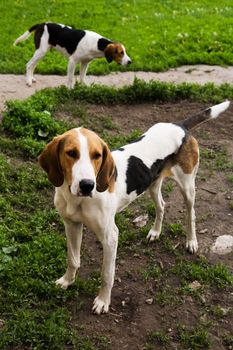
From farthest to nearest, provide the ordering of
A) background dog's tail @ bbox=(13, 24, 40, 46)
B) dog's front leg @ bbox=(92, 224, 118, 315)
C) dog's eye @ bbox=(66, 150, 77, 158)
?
background dog's tail @ bbox=(13, 24, 40, 46)
dog's front leg @ bbox=(92, 224, 118, 315)
dog's eye @ bbox=(66, 150, 77, 158)

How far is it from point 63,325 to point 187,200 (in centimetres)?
180

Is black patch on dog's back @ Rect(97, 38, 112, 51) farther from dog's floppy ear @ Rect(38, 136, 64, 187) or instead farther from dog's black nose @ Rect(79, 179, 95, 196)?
dog's black nose @ Rect(79, 179, 95, 196)

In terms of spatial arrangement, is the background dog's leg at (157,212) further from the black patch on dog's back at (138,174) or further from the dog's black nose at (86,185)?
the dog's black nose at (86,185)

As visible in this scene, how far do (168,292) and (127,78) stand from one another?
552 centimetres

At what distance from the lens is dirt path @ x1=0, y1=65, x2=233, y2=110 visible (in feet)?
31.3

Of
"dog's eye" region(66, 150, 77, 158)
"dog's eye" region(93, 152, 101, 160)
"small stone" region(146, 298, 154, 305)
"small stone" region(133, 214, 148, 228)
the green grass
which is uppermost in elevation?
"dog's eye" region(66, 150, 77, 158)

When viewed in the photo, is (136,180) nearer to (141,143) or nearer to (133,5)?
(141,143)

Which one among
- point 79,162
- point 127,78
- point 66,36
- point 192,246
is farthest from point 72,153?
point 127,78

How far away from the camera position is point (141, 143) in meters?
→ 5.36

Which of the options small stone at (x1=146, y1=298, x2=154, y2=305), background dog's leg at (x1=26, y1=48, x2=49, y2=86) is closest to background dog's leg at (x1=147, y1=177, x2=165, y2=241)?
small stone at (x1=146, y1=298, x2=154, y2=305)

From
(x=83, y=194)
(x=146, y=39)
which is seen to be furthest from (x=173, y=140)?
(x=146, y=39)

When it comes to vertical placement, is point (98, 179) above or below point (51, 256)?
above

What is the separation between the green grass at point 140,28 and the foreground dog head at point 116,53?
87 centimetres

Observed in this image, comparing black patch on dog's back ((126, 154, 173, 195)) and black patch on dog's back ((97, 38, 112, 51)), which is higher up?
black patch on dog's back ((126, 154, 173, 195))
